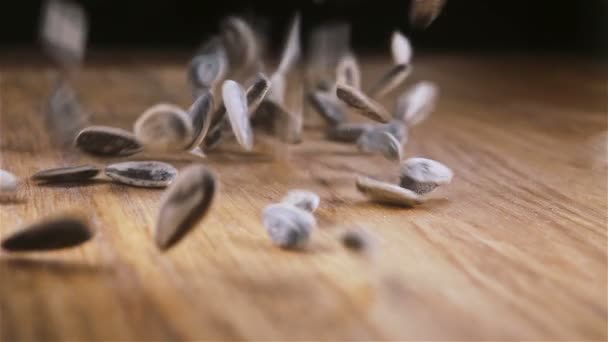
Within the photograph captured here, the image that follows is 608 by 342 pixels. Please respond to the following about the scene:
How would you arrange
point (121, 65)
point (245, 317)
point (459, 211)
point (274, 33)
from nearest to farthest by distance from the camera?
point (245, 317) < point (459, 211) < point (121, 65) < point (274, 33)

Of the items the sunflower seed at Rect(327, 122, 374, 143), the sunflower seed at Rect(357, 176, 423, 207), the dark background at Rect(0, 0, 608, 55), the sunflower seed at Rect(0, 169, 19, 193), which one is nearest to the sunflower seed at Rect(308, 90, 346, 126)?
the sunflower seed at Rect(327, 122, 374, 143)

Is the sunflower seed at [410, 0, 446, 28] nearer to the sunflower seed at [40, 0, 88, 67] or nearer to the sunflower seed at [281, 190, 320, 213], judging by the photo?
the sunflower seed at [281, 190, 320, 213]

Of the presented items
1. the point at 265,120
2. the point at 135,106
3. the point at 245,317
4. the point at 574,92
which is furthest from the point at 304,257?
the point at 574,92

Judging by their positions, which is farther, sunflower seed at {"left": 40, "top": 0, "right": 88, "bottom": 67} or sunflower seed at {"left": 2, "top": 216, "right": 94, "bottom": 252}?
sunflower seed at {"left": 40, "top": 0, "right": 88, "bottom": 67}

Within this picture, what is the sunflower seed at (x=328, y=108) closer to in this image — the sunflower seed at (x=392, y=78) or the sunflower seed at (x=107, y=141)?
the sunflower seed at (x=392, y=78)

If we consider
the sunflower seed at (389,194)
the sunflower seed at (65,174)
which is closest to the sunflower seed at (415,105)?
the sunflower seed at (389,194)

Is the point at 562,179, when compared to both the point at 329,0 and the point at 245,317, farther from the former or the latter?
the point at 329,0

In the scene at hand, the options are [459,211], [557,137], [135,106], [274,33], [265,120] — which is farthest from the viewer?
[274,33]

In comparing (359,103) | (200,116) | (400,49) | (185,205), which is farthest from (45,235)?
(400,49)
